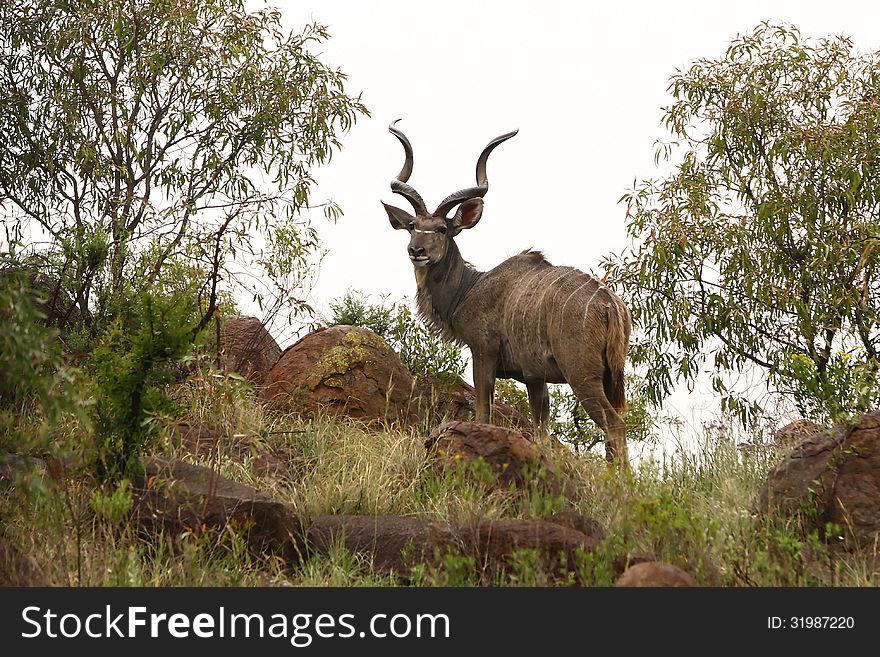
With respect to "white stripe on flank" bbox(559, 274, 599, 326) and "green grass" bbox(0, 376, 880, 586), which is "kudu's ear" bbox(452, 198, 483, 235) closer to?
"white stripe on flank" bbox(559, 274, 599, 326)

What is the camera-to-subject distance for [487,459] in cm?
918

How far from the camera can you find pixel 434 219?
1270cm

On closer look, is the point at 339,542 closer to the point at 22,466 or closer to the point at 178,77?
the point at 22,466

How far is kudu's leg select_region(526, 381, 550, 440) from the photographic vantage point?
12227 millimetres

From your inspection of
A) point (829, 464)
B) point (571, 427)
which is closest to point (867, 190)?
point (571, 427)

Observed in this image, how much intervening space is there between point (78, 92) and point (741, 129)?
9.09m

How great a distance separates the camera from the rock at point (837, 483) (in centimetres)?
827

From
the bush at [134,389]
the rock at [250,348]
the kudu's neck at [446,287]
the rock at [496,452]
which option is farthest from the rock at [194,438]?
the kudu's neck at [446,287]

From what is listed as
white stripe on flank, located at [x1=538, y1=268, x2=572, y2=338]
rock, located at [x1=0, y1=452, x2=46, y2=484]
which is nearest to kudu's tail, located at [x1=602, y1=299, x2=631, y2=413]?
white stripe on flank, located at [x1=538, y1=268, x2=572, y2=338]

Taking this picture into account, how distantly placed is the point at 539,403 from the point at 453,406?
1.48 metres

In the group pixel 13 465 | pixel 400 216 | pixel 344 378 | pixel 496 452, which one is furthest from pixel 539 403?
pixel 13 465

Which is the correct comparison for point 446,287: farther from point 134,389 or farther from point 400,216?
point 134,389

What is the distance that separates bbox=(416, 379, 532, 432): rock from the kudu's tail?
165 cm

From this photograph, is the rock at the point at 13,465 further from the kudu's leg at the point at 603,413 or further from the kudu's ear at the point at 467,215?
the kudu's ear at the point at 467,215
